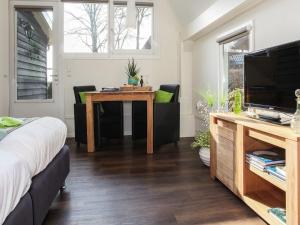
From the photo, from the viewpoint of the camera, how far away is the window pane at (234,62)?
3.10m

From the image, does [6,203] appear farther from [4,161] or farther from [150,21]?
[150,21]

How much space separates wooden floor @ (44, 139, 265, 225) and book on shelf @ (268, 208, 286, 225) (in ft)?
0.49

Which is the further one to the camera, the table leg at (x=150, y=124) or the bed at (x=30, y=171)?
the table leg at (x=150, y=124)

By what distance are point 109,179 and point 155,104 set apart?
1.40 meters

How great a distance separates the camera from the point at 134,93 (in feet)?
11.9

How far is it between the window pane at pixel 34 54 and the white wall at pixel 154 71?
0.40 meters

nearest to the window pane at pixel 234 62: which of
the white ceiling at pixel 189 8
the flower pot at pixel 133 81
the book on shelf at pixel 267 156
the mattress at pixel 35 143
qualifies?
the white ceiling at pixel 189 8

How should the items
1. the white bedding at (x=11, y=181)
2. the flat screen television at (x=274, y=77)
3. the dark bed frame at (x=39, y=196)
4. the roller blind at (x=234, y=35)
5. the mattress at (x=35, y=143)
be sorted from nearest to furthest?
the white bedding at (x=11, y=181) → the dark bed frame at (x=39, y=196) → the mattress at (x=35, y=143) → the flat screen television at (x=274, y=77) → the roller blind at (x=234, y=35)

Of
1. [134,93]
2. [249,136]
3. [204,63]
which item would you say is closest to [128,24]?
[134,93]

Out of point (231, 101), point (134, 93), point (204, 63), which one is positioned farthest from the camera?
point (204, 63)

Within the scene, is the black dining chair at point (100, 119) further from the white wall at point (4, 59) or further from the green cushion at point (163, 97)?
the white wall at point (4, 59)

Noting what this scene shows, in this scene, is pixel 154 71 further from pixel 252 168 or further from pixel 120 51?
pixel 252 168

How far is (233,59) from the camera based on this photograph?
3.32 m

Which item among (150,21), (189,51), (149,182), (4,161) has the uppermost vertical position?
(150,21)
